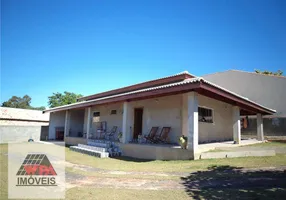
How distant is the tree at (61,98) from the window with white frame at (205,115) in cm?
3272

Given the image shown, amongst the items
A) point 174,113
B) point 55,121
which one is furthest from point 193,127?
point 55,121

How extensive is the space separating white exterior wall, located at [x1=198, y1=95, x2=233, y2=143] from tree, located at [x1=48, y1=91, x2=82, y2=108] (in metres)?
32.4

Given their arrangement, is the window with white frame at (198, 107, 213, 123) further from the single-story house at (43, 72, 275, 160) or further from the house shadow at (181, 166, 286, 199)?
the house shadow at (181, 166, 286, 199)

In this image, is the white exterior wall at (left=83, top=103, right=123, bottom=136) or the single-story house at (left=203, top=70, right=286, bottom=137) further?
the single-story house at (left=203, top=70, right=286, bottom=137)

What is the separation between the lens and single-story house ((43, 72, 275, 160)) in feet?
24.9

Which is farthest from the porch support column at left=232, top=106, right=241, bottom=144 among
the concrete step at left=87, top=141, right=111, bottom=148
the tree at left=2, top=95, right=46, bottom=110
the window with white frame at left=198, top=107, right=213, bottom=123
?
the tree at left=2, top=95, right=46, bottom=110

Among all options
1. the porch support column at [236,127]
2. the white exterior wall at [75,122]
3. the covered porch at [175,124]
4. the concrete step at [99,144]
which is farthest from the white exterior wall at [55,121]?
the porch support column at [236,127]

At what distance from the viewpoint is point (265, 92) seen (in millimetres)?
17672

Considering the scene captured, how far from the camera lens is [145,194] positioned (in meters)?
4.08

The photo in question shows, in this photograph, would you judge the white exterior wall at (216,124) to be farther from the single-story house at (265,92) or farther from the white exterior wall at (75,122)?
the white exterior wall at (75,122)

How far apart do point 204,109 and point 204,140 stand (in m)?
1.74

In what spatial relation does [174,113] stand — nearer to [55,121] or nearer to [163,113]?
[163,113]

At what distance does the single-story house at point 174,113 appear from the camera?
7.59 meters

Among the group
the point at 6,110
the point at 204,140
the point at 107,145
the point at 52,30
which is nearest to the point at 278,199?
the point at 204,140
